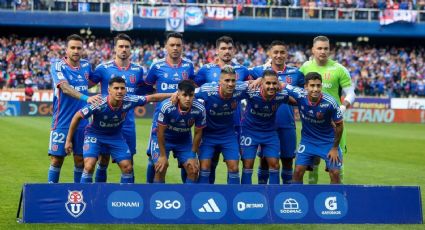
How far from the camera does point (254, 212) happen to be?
10570 mm

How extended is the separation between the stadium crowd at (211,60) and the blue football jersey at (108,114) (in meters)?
30.3

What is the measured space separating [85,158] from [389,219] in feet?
13.9

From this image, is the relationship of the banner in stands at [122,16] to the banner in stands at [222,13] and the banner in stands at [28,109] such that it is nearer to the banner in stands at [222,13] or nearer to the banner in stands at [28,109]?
the banner in stands at [222,13]

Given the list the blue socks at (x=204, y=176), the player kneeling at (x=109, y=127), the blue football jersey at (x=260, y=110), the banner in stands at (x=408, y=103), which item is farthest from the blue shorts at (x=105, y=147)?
the banner in stands at (x=408, y=103)

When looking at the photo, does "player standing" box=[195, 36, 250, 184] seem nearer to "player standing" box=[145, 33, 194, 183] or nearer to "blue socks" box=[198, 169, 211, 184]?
"player standing" box=[145, 33, 194, 183]

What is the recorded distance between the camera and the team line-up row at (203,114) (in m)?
11.5

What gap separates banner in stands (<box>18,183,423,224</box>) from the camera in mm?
10188

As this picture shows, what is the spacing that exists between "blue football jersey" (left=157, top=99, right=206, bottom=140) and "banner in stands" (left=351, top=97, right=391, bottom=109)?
101 feet

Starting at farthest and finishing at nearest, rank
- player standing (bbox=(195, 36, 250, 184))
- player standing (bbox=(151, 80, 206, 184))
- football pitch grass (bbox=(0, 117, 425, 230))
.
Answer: player standing (bbox=(195, 36, 250, 184))
player standing (bbox=(151, 80, 206, 184))
football pitch grass (bbox=(0, 117, 425, 230))

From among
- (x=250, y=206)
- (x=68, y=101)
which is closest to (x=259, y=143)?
(x=250, y=206)

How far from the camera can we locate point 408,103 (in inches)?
1708

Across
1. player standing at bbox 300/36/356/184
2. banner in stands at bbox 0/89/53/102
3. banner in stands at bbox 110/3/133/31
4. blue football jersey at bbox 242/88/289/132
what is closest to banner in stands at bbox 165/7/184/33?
banner in stands at bbox 110/3/133/31

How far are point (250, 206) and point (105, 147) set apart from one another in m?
2.44

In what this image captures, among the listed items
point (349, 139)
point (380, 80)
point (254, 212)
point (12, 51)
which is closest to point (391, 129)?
point (349, 139)
